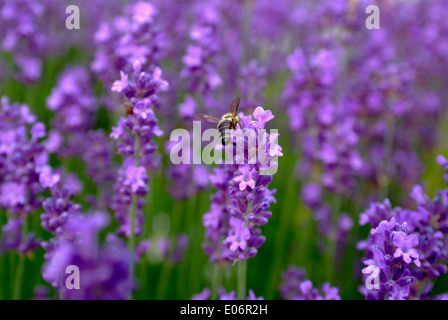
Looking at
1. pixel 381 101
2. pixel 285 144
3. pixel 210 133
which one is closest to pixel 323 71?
pixel 381 101

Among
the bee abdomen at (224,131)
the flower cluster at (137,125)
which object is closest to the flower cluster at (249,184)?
the bee abdomen at (224,131)

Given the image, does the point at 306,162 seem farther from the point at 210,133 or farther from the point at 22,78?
the point at 22,78

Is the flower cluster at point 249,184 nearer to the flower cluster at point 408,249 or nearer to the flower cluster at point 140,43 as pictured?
the flower cluster at point 408,249

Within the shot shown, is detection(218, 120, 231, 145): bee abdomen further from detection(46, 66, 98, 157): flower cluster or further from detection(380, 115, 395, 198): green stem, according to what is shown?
detection(380, 115, 395, 198): green stem

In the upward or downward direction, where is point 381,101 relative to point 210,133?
upward

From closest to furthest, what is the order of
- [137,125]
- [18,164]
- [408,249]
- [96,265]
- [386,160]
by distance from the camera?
[96,265]
[408,249]
[137,125]
[18,164]
[386,160]

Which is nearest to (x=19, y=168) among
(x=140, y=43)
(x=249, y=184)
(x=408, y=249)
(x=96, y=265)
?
(x=140, y=43)

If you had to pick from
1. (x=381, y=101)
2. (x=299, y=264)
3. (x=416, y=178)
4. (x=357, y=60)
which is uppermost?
(x=357, y=60)

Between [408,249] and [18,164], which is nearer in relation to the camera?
[408,249]

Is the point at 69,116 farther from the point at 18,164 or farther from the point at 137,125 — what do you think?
the point at 137,125

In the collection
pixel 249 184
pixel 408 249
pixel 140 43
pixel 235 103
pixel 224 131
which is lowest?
pixel 408 249
